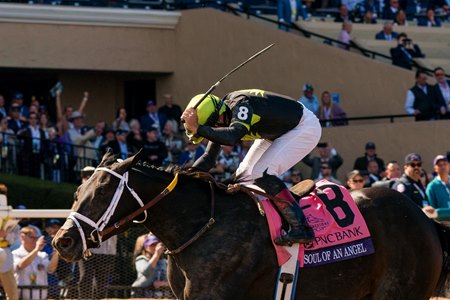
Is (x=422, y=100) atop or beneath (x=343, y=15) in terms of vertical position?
beneath

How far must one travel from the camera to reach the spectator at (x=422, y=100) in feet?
61.2

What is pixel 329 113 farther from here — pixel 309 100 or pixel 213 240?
pixel 213 240

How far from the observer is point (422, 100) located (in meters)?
18.8

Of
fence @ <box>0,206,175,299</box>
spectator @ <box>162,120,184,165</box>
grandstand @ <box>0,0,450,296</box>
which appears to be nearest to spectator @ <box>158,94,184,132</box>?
spectator @ <box>162,120,184,165</box>

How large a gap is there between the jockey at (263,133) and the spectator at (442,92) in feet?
33.6

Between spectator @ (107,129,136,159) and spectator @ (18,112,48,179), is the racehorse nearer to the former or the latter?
spectator @ (107,129,136,159)

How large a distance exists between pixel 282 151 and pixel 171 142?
9202 mm

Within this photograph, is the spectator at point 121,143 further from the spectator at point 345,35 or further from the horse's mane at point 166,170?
the horse's mane at point 166,170

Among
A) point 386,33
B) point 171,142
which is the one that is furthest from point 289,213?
point 386,33

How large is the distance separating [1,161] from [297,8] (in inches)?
254

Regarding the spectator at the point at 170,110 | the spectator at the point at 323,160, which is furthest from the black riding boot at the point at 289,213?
the spectator at the point at 170,110

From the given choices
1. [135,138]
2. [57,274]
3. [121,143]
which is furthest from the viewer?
[135,138]

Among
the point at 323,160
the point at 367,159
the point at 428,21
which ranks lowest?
the point at 367,159

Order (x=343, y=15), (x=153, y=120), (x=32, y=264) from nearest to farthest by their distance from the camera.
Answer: (x=32, y=264), (x=153, y=120), (x=343, y=15)
